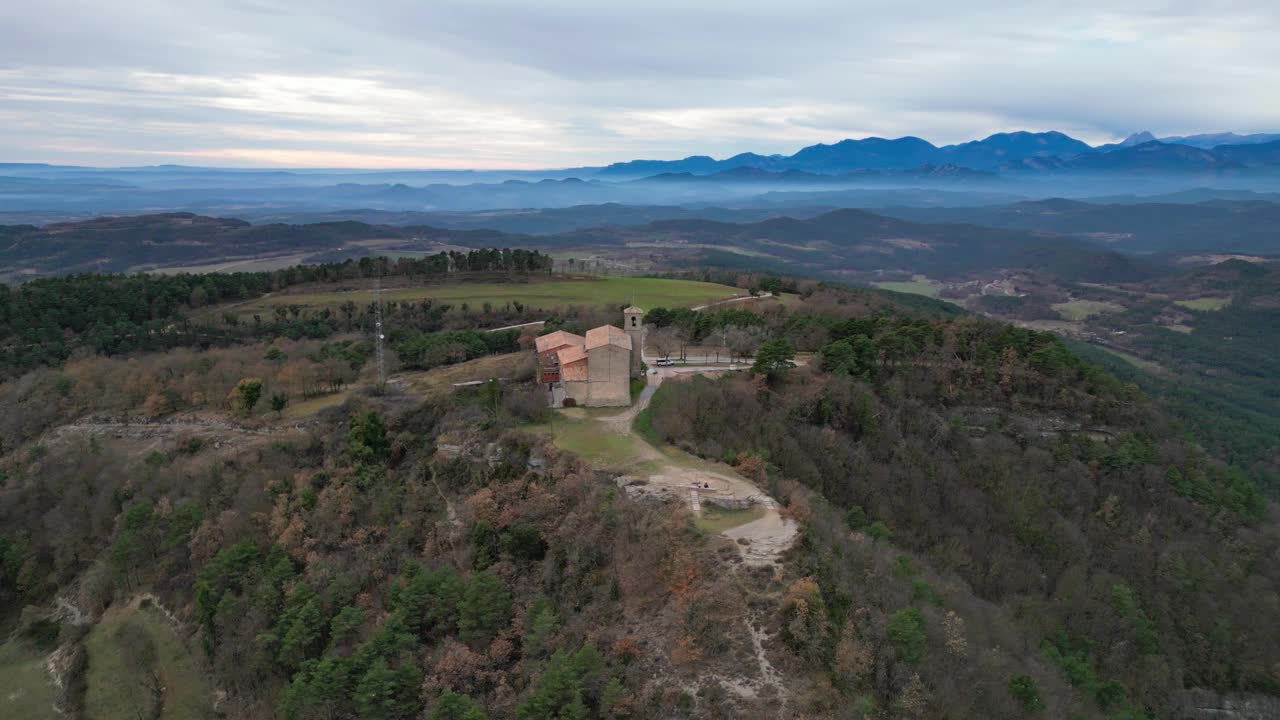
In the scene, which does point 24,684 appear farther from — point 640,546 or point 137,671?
point 640,546

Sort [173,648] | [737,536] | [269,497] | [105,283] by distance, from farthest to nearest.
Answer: [105,283], [269,497], [173,648], [737,536]

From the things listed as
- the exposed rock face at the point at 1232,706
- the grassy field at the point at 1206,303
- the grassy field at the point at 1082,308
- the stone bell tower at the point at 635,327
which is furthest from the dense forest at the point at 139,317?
the grassy field at the point at 1206,303

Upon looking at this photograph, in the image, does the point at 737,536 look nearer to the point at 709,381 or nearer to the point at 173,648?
the point at 709,381

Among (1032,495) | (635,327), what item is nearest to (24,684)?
(635,327)

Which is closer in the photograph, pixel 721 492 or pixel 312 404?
pixel 721 492

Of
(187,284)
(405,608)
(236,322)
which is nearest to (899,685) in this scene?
(405,608)

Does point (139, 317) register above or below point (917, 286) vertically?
above
